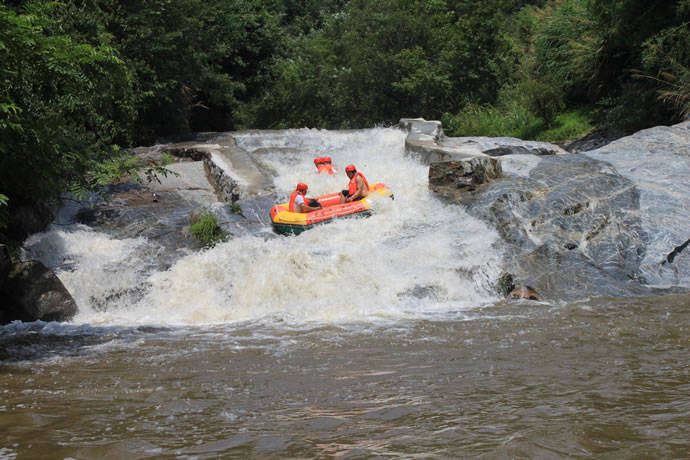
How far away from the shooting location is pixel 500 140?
633 inches

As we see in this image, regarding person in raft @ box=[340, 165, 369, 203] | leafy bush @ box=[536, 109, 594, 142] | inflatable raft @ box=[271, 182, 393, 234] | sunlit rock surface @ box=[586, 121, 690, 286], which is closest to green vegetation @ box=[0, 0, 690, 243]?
leafy bush @ box=[536, 109, 594, 142]

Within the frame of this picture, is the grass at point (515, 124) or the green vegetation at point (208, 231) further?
the grass at point (515, 124)

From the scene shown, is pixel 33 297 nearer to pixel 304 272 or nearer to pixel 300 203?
pixel 304 272

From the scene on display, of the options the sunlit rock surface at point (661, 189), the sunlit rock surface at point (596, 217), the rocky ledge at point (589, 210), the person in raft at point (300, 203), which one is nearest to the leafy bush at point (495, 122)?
the sunlit rock surface at point (661, 189)

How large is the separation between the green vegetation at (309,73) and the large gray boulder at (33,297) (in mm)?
1371

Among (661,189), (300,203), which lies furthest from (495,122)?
(300,203)

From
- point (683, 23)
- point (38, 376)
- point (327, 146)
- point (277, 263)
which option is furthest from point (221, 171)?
point (683, 23)

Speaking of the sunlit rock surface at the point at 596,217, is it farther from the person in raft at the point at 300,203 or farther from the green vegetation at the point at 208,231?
the green vegetation at the point at 208,231

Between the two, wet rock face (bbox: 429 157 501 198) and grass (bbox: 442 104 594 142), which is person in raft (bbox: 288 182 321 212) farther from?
grass (bbox: 442 104 594 142)

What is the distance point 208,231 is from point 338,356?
5.61 m

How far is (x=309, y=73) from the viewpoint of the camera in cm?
2897

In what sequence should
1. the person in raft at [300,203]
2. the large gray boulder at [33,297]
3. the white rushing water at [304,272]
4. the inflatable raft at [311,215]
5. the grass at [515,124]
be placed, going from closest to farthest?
the large gray boulder at [33,297], the white rushing water at [304,272], the inflatable raft at [311,215], the person in raft at [300,203], the grass at [515,124]

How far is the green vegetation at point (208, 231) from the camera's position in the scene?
33.8 ft

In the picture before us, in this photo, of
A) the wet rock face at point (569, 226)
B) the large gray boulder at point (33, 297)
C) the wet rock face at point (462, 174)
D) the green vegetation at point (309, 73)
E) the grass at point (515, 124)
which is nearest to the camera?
the large gray boulder at point (33, 297)
